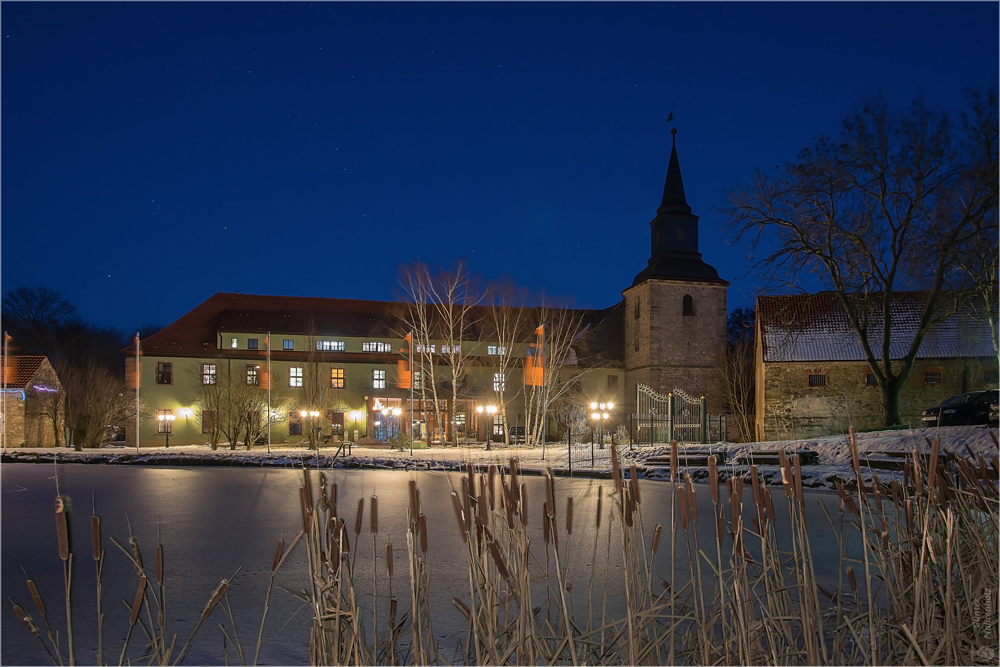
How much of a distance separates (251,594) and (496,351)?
38094 mm

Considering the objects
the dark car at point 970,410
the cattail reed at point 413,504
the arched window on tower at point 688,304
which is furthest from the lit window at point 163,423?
the cattail reed at point 413,504

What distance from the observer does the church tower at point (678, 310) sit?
42.3 meters

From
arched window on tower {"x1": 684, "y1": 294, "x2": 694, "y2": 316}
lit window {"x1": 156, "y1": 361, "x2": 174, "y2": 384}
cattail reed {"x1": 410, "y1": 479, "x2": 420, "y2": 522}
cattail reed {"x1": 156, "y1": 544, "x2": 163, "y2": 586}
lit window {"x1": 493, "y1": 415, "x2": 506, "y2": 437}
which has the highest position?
arched window on tower {"x1": 684, "y1": 294, "x2": 694, "y2": 316}

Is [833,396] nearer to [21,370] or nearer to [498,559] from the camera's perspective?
[498,559]

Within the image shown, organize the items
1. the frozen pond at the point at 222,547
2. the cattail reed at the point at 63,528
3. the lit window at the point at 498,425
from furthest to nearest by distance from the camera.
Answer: the lit window at the point at 498,425, the frozen pond at the point at 222,547, the cattail reed at the point at 63,528

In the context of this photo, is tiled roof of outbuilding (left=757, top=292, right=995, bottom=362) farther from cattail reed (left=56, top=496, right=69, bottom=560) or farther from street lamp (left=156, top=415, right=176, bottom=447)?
cattail reed (left=56, top=496, right=69, bottom=560)

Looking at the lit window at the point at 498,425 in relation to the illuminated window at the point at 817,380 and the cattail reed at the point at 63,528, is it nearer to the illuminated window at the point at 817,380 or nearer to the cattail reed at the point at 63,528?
the illuminated window at the point at 817,380

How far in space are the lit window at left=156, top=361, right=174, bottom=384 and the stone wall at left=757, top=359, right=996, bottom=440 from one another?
3020 cm

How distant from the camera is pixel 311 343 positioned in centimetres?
4347

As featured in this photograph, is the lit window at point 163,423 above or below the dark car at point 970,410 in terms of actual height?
below

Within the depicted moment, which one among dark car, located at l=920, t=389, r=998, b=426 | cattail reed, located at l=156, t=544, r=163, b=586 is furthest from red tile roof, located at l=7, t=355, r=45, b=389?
cattail reed, located at l=156, t=544, r=163, b=586

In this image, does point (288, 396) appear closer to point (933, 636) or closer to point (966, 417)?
point (966, 417)

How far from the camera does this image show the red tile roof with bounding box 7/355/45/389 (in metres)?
37.7

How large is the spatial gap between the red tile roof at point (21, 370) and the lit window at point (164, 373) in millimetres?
5430
